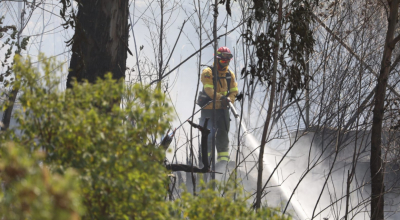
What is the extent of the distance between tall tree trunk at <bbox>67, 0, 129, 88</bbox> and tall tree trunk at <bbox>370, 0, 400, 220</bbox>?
6.26ft

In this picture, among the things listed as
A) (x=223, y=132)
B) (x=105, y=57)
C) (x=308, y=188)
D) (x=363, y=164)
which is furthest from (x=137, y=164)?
(x=363, y=164)

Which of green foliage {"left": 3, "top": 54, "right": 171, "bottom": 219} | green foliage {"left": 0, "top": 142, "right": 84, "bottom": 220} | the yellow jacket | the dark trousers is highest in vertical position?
the yellow jacket

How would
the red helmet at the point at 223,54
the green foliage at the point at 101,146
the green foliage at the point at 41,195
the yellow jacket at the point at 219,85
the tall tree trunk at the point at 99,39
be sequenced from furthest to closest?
the red helmet at the point at 223,54 < the yellow jacket at the point at 219,85 < the tall tree trunk at the point at 99,39 < the green foliage at the point at 101,146 < the green foliage at the point at 41,195

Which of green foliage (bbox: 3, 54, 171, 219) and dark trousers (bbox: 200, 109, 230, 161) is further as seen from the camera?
dark trousers (bbox: 200, 109, 230, 161)

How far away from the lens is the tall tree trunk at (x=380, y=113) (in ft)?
10.8

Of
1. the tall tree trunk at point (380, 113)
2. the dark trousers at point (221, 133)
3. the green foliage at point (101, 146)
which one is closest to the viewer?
the green foliage at point (101, 146)

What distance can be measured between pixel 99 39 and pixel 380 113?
7.05 ft

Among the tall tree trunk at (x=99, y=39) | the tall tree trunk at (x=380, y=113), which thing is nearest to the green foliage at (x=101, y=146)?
the tall tree trunk at (x=99, y=39)

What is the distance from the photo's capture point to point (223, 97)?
6.68m

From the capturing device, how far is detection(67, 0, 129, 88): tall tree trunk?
3135 millimetres

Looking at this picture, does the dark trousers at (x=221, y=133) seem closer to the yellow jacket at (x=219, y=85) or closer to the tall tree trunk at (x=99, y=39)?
the yellow jacket at (x=219, y=85)

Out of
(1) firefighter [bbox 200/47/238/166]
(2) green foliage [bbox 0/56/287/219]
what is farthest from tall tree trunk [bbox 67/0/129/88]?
(1) firefighter [bbox 200/47/238/166]

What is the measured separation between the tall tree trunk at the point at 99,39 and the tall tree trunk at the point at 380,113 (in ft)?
6.26

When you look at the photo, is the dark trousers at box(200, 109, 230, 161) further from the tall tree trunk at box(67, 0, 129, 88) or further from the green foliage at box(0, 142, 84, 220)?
the green foliage at box(0, 142, 84, 220)
